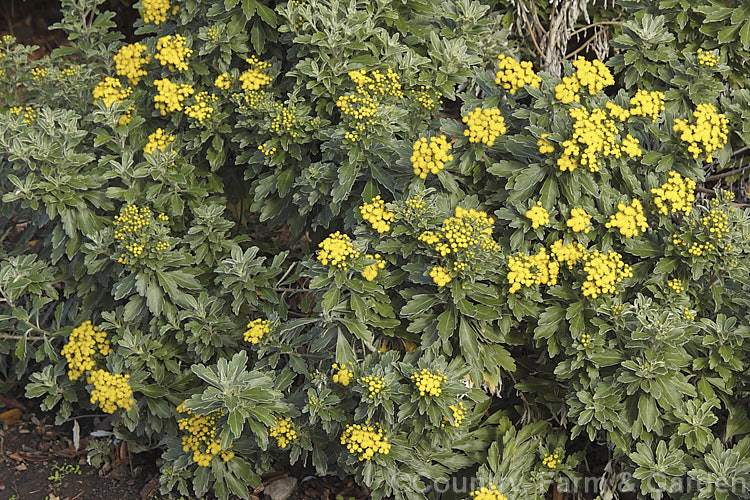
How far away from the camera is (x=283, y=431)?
11.8 feet

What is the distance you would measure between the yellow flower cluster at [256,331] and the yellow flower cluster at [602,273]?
1.53m

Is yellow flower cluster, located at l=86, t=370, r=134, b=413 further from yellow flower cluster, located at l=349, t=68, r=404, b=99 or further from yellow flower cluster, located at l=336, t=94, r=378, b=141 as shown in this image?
yellow flower cluster, located at l=349, t=68, r=404, b=99

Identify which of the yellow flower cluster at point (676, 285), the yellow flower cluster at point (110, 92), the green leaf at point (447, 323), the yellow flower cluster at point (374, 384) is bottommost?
the yellow flower cluster at point (374, 384)

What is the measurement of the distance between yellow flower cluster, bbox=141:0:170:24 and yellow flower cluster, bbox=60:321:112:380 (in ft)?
5.70

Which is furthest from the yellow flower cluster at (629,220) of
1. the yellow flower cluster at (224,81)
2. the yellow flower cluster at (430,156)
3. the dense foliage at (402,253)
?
the yellow flower cluster at (224,81)

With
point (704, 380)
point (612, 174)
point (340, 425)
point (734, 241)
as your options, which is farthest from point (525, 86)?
point (340, 425)

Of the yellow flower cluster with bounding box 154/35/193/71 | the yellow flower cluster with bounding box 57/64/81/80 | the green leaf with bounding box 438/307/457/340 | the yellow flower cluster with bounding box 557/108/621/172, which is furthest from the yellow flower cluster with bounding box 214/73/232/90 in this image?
the yellow flower cluster with bounding box 557/108/621/172

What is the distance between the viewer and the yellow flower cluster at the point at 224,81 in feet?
13.1

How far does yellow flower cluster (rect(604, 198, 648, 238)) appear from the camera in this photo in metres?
3.38

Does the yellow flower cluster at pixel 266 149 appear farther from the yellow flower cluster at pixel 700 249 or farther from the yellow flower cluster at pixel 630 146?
the yellow flower cluster at pixel 700 249

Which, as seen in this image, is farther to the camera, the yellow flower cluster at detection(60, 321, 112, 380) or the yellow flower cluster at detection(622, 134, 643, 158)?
the yellow flower cluster at detection(60, 321, 112, 380)

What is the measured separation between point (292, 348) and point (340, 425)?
1.47ft

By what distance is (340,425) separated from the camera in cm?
370

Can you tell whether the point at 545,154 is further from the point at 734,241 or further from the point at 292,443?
the point at 292,443
